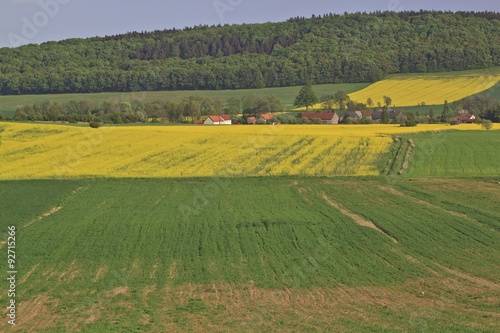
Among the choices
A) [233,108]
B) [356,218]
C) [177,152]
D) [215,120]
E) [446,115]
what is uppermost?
[177,152]

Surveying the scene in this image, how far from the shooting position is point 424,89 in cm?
12594

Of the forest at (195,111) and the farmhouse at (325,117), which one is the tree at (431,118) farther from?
the farmhouse at (325,117)

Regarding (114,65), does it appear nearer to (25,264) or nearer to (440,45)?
(440,45)

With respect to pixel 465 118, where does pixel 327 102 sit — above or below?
above

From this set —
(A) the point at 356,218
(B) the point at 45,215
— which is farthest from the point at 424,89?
(B) the point at 45,215

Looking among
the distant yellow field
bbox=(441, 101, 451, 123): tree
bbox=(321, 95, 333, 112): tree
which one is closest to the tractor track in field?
the distant yellow field

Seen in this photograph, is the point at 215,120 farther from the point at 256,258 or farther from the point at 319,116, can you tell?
the point at 256,258

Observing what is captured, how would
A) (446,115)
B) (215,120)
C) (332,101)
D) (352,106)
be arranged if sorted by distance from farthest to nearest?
1. (332,101)
2. (352,106)
3. (215,120)
4. (446,115)

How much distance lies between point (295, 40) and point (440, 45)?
3728 cm

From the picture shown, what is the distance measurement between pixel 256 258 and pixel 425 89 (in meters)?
105

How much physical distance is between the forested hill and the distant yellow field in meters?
72.3

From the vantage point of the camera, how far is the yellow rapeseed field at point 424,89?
117375 mm

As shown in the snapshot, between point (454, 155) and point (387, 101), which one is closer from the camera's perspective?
point (454, 155)

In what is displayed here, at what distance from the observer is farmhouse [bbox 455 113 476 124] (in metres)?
94.5
